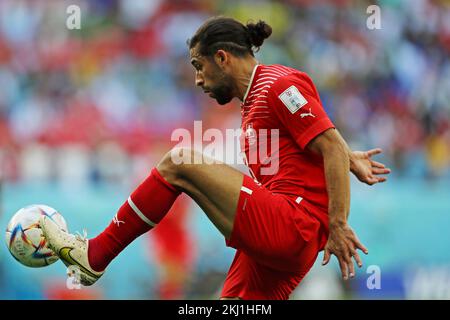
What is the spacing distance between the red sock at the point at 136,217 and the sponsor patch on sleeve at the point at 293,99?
757mm

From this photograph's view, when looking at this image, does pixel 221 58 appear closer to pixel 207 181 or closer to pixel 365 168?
pixel 207 181

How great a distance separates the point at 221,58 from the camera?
15.3ft

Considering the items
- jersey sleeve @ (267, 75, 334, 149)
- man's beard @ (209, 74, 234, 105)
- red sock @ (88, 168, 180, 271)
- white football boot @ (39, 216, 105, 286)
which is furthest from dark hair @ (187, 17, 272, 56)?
white football boot @ (39, 216, 105, 286)

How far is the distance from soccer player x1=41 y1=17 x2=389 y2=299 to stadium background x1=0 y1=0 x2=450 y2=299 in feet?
14.5

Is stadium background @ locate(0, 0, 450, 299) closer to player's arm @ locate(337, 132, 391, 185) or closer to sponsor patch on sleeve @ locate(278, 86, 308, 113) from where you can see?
player's arm @ locate(337, 132, 391, 185)

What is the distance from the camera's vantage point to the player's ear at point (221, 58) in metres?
4.64

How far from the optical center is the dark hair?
465cm

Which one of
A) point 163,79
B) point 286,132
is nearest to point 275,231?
point 286,132

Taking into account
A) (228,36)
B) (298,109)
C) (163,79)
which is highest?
(163,79)

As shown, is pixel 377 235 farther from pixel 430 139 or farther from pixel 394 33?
pixel 394 33

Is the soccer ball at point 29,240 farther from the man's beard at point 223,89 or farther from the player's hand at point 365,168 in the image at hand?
the player's hand at point 365,168

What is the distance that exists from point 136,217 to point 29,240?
0.62m
